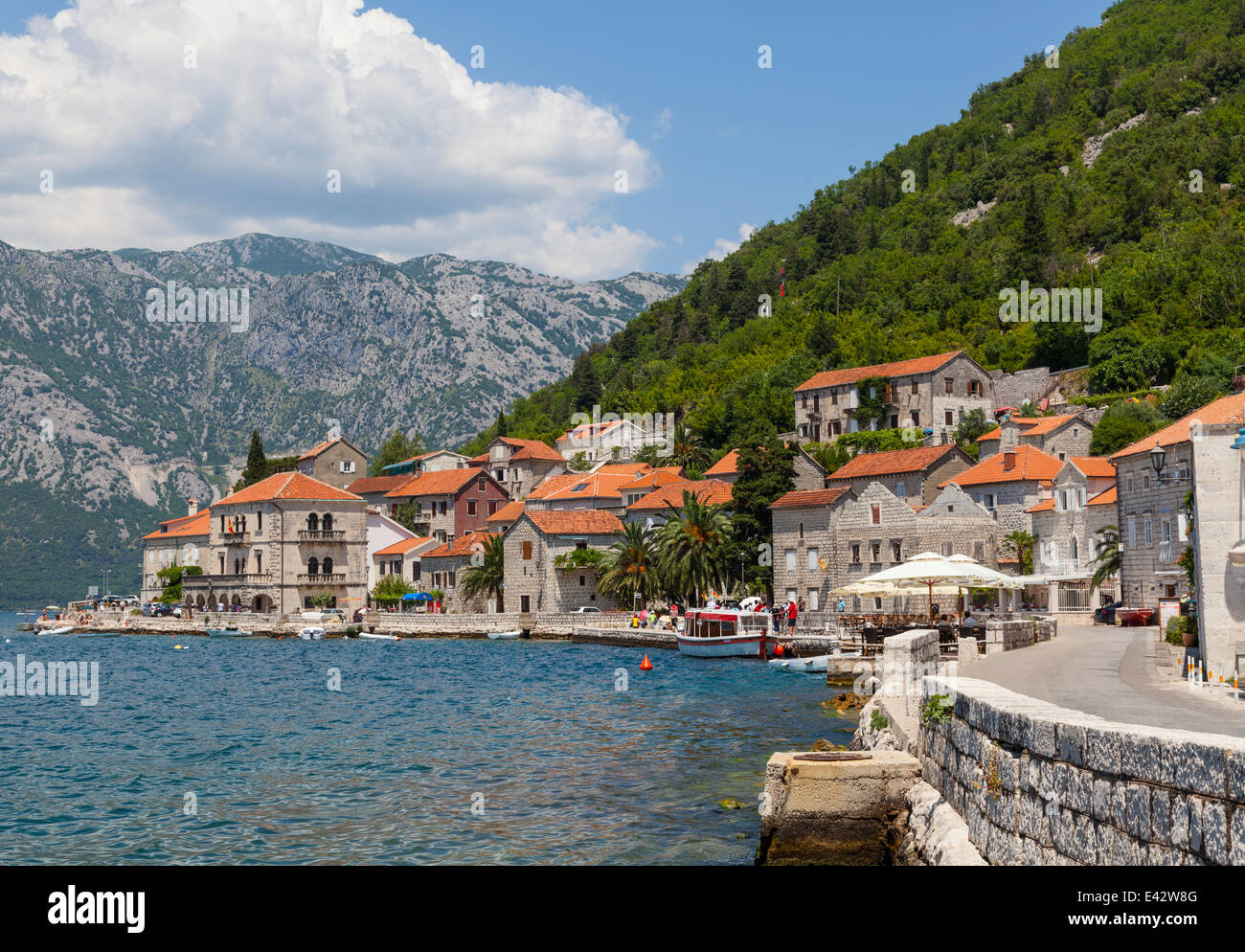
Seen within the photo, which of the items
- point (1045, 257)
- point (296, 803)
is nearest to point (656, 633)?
point (296, 803)

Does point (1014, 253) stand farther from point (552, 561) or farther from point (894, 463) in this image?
point (552, 561)

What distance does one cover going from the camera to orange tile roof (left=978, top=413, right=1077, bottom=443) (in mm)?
80562

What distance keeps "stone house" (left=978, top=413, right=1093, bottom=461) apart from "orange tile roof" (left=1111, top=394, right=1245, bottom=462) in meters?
29.8

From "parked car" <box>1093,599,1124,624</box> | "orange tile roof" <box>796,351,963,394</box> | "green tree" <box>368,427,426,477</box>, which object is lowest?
"parked car" <box>1093,599,1124,624</box>

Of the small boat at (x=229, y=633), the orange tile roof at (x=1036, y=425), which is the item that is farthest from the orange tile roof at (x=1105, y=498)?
the small boat at (x=229, y=633)

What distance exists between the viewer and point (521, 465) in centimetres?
12050

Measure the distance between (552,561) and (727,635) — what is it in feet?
83.9

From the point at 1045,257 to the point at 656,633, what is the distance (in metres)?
74.7

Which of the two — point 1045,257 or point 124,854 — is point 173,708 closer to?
point 124,854

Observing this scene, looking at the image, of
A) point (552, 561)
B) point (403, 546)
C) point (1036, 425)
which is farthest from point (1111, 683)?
point (403, 546)

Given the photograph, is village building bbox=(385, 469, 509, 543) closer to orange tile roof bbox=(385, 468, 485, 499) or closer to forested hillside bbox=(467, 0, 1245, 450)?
orange tile roof bbox=(385, 468, 485, 499)

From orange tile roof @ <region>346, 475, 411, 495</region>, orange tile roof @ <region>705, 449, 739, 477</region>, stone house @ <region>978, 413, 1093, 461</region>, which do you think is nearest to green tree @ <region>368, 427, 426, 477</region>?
orange tile roof @ <region>346, 475, 411, 495</region>

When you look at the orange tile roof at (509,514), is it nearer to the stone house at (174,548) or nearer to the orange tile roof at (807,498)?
the orange tile roof at (807,498)

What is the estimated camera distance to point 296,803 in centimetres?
2119
